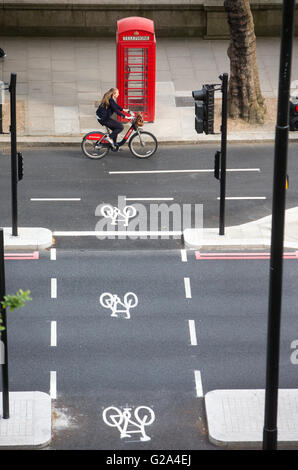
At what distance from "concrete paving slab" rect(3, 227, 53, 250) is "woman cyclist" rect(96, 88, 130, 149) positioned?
459 centimetres

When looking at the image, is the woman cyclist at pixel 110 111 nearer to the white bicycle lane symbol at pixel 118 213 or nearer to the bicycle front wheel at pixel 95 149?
the bicycle front wheel at pixel 95 149

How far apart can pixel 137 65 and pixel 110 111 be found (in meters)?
2.55

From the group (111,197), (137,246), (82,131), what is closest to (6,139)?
(82,131)

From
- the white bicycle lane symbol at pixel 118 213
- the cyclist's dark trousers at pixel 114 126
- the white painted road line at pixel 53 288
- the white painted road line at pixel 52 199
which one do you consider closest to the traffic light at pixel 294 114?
the white painted road line at pixel 53 288

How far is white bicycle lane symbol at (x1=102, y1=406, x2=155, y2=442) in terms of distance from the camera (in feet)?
48.9

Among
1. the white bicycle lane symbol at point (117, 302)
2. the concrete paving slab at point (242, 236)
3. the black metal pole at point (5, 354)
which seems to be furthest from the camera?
the concrete paving slab at point (242, 236)

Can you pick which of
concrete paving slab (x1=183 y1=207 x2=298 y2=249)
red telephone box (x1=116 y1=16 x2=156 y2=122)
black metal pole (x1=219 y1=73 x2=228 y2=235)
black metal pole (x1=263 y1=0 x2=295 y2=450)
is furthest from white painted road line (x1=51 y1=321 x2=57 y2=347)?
red telephone box (x1=116 y1=16 x2=156 y2=122)

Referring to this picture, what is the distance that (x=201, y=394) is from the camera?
51.9 ft

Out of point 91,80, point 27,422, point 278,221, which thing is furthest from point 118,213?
point 278,221

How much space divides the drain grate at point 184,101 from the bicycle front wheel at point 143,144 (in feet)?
9.59

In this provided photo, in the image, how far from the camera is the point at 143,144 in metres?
24.7

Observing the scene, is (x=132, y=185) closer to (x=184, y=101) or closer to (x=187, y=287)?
(x=187, y=287)

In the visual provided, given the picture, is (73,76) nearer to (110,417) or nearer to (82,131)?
(82,131)

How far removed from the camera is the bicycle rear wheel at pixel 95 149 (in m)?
24.5
